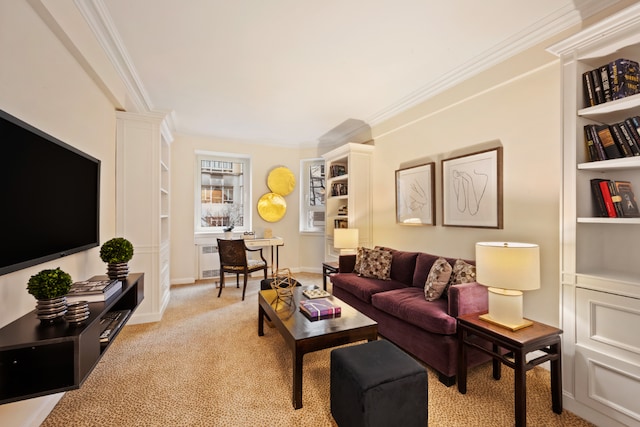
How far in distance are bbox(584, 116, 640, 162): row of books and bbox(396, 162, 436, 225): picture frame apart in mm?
1506

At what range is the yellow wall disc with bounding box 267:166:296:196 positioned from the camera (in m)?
5.54

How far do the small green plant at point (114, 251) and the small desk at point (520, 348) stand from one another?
9.01 feet

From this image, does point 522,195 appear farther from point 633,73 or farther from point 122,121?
point 122,121

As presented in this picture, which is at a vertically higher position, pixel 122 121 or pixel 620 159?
pixel 122 121

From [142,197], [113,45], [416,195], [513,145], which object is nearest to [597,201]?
[513,145]

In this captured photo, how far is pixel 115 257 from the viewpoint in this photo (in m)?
2.35

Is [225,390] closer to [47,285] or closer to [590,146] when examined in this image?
[47,285]

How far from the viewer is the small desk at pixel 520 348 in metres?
1.61

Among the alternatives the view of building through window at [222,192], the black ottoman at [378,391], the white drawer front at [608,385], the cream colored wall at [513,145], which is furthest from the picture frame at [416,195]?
the view of building through window at [222,192]

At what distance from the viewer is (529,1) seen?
1955 millimetres

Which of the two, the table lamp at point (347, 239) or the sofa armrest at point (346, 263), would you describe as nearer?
the sofa armrest at point (346, 263)

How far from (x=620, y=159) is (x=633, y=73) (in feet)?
1.82

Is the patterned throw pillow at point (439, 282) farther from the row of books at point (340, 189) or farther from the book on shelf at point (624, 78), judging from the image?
the row of books at point (340, 189)

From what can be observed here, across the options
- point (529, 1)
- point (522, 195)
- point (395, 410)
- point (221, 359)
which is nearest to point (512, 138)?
point (522, 195)
